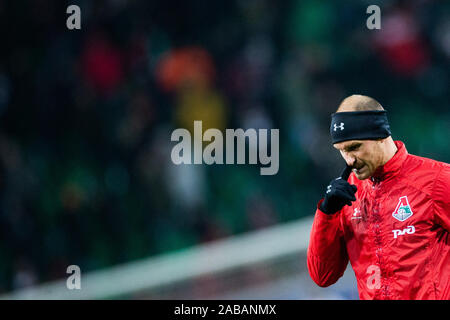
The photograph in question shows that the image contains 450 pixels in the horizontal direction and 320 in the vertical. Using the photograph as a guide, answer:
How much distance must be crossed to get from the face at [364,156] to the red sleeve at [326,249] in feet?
0.63

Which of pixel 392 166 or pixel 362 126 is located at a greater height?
pixel 362 126

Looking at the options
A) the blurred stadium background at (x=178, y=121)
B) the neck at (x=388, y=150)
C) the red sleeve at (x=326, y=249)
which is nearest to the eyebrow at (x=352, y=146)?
the neck at (x=388, y=150)

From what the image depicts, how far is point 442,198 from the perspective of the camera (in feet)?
7.53

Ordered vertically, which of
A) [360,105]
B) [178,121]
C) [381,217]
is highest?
[178,121]

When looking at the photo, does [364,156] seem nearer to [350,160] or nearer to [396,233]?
[350,160]

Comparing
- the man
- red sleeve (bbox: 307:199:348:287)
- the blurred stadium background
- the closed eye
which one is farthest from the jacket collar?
the blurred stadium background

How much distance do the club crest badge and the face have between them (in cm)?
14

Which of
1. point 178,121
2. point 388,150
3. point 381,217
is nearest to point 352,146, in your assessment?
point 388,150

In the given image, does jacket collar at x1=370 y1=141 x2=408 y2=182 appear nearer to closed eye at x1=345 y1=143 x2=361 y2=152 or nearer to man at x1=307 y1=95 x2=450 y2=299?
man at x1=307 y1=95 x2=450 y2=299

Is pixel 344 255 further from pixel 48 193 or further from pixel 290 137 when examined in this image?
pixel 48 193

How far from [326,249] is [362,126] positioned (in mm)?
468

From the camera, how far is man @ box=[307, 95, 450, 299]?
231cm

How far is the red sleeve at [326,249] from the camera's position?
247cm
